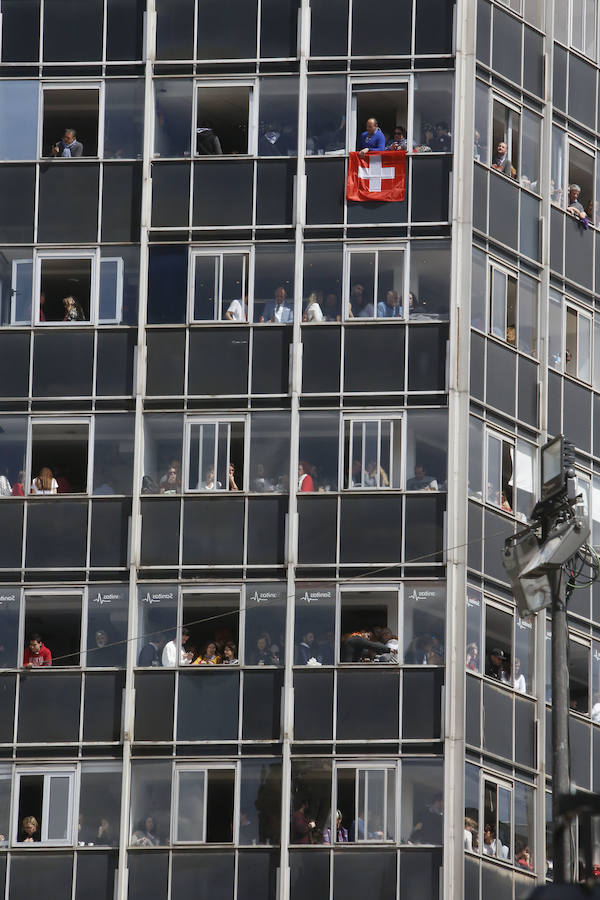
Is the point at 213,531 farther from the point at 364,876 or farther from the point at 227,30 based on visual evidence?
the point at 227,30

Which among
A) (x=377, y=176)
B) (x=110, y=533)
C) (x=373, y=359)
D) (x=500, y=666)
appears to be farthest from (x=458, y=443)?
(x=110, y=533)

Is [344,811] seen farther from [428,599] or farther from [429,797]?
[428,599]

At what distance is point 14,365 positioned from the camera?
160ft

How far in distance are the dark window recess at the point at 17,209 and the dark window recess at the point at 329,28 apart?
665 centimetres

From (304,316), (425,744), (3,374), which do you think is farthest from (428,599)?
(3,374)

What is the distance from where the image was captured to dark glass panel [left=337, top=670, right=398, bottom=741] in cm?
4550

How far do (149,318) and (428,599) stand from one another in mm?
8315

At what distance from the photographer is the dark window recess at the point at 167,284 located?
4872 centimetres

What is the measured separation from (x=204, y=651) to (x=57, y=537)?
12.6 feet

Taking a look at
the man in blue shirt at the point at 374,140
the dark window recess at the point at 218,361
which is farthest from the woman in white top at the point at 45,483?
the man in blue shirt at the point at 374,140

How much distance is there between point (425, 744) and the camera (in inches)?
1788

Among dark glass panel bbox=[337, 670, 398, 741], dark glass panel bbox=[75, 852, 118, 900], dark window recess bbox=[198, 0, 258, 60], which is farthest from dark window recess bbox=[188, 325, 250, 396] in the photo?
dark glass panel bbox=[75, 852, 118, 900]

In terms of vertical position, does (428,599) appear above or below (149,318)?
below

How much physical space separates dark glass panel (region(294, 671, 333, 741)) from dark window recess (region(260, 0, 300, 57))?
13.5m
